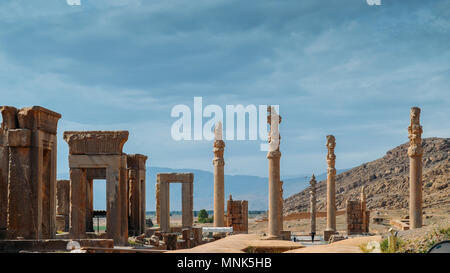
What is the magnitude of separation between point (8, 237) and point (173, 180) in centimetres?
1288

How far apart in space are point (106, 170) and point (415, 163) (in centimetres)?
1274

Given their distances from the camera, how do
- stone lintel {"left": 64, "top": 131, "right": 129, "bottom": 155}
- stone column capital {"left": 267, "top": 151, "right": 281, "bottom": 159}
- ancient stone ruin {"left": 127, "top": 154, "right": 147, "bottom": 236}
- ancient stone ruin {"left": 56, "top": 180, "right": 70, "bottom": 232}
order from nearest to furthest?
1. stone lintel {"left": 64, "top": 131, "right": 129, "bottom": 155}
2. stone column capital {"left": 267, "top": 151, "right": 281, "bottom": 159}
3. ancient stone ruin {"left": 127, "top": 154, "right": 147, "bottom": 236}
4. ancient stone ruin {"left": 56, "top": 180, "right": 70, "bottom": 232}

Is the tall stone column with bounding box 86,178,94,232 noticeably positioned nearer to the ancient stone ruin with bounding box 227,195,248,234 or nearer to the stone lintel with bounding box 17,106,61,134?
the ancient stone ruin with bounding box 227,195,248,234

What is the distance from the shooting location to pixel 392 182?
86.0 metres

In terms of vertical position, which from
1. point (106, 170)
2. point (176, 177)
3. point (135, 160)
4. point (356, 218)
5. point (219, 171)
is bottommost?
point (356, 218)

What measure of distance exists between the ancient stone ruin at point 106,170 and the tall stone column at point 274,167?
5584 mm

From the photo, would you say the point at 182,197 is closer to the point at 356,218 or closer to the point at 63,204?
the point at 63,204

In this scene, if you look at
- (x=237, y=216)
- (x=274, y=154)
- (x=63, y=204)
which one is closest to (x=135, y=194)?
(x=63, y=204)

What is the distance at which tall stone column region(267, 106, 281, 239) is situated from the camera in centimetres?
2270

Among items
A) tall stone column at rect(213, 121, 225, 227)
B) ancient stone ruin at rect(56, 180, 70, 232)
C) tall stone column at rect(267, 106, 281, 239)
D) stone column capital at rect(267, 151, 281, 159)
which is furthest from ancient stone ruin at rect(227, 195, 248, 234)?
stone column capital at rect(267, 151, 281, 159)

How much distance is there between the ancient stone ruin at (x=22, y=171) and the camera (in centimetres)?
1627

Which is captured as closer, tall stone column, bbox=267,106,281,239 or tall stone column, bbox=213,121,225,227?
tall stone column, bbox=267,106,281,239
